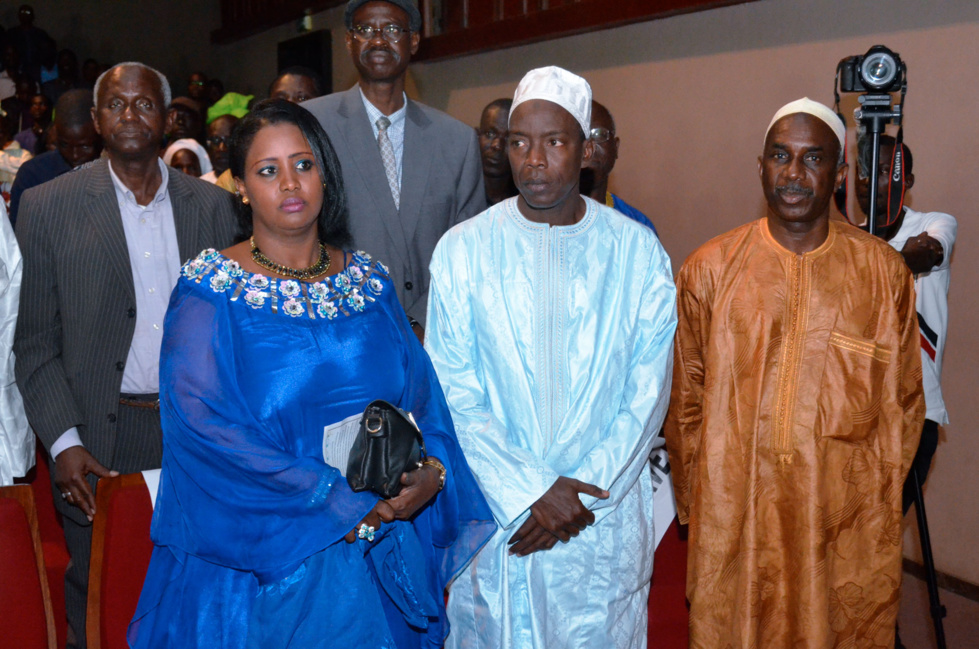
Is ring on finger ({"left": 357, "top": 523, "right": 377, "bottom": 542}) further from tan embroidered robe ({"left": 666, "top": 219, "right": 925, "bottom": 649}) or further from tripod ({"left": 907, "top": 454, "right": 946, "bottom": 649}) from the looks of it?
tripod ({"left": 907, "top": 454, "right": 946, "bottom": 649})

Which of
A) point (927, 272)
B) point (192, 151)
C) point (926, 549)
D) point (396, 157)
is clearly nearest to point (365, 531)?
point (396, 157)

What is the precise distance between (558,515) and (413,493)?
45 cm

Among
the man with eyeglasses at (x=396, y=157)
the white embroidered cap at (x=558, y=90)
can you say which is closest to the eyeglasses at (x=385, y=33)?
the man with eyeglasses at (x=396, y=157)

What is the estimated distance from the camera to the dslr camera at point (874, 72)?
2777mm

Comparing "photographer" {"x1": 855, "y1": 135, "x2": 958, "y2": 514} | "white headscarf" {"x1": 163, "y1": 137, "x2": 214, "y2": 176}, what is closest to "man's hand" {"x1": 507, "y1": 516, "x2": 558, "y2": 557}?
"photographer" {"x1": 855, "y1": 135, "x2": 958, "y2": 514}

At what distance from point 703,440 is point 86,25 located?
11.9 meters

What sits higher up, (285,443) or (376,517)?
(285,443)

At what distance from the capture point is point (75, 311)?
2.66 m

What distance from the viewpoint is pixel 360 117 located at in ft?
9.77

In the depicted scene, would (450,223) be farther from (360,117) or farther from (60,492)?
(60,492)

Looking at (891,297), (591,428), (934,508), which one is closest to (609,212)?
(591,428)

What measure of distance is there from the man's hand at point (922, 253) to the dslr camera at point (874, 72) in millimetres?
569

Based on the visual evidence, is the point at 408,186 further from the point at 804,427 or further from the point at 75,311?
the point at 804,427

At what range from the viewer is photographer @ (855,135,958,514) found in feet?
10.4
